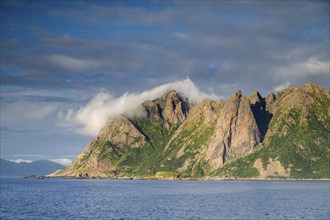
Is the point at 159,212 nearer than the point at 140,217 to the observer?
No

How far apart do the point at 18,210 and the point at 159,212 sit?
138 feet

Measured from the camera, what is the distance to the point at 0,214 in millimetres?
131375

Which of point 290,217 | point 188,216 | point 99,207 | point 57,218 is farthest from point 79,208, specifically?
point 290,217

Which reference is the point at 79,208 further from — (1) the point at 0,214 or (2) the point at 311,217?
(2) the point at 311,217

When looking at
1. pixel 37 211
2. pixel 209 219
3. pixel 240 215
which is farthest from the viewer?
pixel 37 211

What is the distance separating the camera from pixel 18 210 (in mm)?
143625

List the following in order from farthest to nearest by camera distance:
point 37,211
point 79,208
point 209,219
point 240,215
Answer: point 79,208 → point 37,211 → point 240,215 → point 209,219

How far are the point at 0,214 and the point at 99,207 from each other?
3279 centimetres

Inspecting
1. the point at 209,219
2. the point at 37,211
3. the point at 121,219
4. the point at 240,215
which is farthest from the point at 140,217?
the point at 37,211

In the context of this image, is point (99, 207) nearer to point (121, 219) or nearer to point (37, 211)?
point (37, 211)

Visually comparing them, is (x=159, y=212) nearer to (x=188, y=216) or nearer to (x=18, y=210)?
(x=188, y=216)

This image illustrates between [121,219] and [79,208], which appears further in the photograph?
[79,208]

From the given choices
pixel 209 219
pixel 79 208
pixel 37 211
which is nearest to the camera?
pixel 209 219

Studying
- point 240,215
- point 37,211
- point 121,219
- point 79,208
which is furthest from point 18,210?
point 240,215
